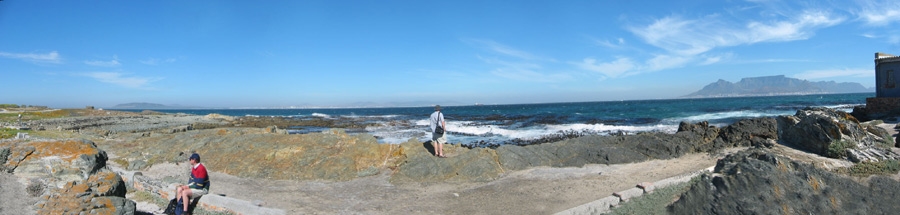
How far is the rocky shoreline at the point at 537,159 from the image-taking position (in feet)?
23.6

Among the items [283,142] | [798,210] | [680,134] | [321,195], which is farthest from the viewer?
[680,134]

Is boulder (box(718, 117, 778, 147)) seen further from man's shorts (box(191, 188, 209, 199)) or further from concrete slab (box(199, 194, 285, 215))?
man's shorts (box(191, 188, 209, 199))

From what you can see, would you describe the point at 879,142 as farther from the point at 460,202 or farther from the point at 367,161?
the point at 367,161

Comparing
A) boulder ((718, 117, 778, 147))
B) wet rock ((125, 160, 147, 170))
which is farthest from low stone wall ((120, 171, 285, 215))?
boulder ((718, 117, 778, 147))

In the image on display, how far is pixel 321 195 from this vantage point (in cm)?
965

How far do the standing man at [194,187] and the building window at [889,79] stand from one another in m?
35.3

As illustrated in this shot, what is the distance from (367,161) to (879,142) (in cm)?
1443

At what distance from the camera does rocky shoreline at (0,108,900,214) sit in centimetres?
719

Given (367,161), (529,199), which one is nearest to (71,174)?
(367,161)

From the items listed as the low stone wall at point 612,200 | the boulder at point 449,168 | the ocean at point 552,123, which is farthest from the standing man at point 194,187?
the ocean at point 552,123

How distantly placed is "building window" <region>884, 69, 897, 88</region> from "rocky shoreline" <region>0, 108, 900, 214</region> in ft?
46.4

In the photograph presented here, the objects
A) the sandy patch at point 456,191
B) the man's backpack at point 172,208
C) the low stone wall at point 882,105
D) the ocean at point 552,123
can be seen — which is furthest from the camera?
the ocean at point 552,123

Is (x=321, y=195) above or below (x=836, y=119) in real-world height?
below

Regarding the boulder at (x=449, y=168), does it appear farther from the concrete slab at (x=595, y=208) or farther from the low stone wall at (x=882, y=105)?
the low stone wall at (x=882, y=105)
